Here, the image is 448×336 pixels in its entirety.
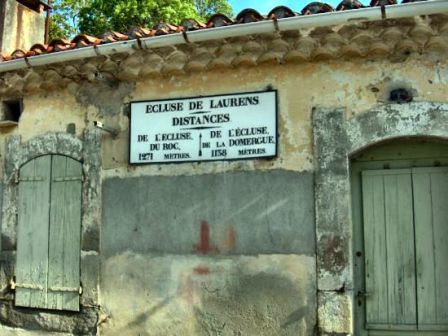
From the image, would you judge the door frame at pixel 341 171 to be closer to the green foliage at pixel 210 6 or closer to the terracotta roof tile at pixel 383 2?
the terracotta roof tile at pixel 383 2

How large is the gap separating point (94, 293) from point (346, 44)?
3.84 m

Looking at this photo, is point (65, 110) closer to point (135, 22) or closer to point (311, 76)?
point (311, 76)

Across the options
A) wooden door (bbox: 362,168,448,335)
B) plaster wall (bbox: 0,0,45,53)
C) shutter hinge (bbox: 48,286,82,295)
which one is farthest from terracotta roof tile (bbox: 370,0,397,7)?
plaster wall (bbox: 0,0,45,53)

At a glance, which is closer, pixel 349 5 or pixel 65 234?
pixel 349 5

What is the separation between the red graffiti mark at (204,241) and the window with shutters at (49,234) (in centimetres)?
155

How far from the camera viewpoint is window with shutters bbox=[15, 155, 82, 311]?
6.46 meters

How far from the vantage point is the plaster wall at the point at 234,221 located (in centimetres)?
538

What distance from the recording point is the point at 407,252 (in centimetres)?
534

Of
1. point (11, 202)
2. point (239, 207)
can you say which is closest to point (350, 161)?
point (239, 207)

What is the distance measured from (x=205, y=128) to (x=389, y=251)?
227 cm

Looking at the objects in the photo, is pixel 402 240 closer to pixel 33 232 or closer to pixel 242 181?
pixel 242 181

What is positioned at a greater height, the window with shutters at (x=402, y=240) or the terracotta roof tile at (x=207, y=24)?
the terracotta roof tile at (x=207, y=24)

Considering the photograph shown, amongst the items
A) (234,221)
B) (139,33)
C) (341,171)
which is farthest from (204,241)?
(139,33)

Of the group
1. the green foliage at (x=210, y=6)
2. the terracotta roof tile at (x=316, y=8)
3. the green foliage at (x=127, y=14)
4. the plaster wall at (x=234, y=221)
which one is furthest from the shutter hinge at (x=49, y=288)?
the green foliage at (x=210, y=6)
